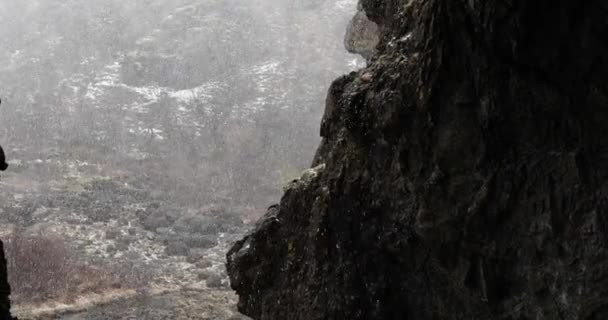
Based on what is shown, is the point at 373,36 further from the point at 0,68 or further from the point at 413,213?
the point at 0,68

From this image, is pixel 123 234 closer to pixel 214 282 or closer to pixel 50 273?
pixel 50 273

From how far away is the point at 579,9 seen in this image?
7.02 metres

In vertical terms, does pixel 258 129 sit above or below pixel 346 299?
above

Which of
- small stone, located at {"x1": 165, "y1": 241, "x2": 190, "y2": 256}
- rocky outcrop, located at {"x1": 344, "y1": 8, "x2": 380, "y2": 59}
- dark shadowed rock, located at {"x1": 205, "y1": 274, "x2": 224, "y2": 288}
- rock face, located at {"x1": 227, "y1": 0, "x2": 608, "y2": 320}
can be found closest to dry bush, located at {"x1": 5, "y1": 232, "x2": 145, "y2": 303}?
dark shadowed rock, located at {"x1": 205, "y1": 274, "x2": 224, "y2": 288}

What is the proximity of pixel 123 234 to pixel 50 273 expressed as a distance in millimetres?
6765

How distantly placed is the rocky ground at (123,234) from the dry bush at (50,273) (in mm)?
187

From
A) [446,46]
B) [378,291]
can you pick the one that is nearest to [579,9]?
[446,46]

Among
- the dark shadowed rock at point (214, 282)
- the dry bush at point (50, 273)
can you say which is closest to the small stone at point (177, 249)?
the dry bush at point (50, 273)

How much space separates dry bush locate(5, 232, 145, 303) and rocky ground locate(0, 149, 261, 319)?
19 centimetres

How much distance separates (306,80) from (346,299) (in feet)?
160

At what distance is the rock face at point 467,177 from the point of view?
7.17 metres

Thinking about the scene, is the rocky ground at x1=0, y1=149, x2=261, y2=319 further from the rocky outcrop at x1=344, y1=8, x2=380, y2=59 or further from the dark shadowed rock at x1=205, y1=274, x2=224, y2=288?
the rocky outcrop at x1=344, y1=8, x2=380, y2=59

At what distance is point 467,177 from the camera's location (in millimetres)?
8250

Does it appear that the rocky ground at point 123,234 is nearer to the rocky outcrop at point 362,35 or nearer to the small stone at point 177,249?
the small stone at point 177,249
